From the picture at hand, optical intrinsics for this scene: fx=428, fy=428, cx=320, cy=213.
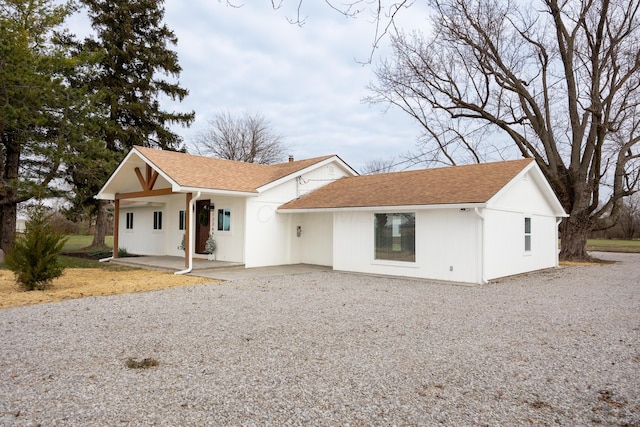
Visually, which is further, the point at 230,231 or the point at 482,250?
the point at 230,231

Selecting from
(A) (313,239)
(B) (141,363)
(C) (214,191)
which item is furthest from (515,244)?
(B) (141,363)

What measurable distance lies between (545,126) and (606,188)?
5.15 m

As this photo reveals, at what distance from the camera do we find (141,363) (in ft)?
15.2

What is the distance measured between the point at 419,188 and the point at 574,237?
11.1 m

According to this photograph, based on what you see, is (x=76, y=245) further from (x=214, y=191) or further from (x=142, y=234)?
(x=214, y=191)

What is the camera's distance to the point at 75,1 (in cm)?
2047

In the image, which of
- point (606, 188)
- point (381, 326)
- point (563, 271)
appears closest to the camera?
point (381, 326)

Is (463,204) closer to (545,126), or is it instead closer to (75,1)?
(545,126)

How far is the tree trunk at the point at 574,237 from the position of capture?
1973 cm

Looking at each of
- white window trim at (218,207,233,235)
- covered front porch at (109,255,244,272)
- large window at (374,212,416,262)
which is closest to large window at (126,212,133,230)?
covered front porch at (109,255,244,272)

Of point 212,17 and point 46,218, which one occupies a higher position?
point 212,17

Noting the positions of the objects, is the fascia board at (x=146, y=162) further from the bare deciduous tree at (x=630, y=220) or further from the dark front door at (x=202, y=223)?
the bare deciduous tree at (x=630, y=220)

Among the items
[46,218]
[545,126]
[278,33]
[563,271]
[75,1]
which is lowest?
[563,271]

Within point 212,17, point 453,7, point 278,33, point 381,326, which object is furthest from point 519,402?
point 453,7
